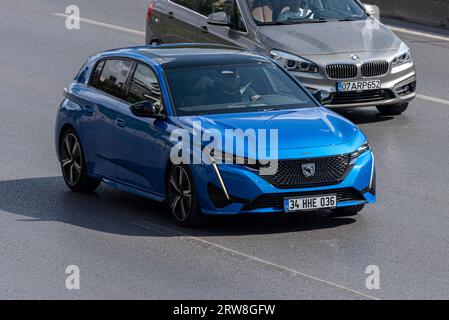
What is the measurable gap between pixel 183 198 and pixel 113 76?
2394 millimetres

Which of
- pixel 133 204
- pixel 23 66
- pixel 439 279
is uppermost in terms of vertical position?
pixel 439 279

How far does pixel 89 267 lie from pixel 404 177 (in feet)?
15.9

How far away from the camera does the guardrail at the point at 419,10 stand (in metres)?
25.7

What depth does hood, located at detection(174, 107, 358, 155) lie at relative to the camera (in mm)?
12602

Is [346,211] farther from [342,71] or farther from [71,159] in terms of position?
[342,71]

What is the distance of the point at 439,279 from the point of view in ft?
35.9

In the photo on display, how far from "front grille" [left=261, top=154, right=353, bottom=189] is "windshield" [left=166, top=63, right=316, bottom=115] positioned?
120 cm

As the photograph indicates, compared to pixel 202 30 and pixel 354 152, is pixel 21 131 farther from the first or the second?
pixel 354 152

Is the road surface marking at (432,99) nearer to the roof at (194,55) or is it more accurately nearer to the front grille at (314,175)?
the roof at (194,55)

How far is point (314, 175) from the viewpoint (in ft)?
41.0

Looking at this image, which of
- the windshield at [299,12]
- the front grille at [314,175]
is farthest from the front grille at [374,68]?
the front grille at [314,175]

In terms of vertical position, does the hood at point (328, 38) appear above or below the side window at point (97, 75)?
below

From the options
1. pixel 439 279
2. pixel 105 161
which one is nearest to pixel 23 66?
pixel 105 161

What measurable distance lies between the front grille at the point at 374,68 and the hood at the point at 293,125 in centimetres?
489
